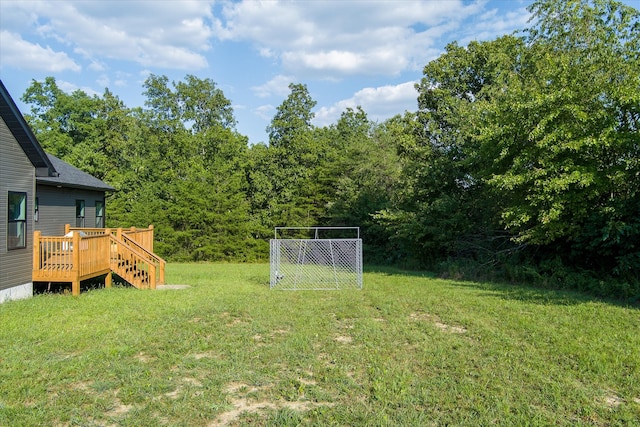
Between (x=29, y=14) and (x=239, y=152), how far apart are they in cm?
1564

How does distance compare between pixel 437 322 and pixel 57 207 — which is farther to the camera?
pixel 57 207

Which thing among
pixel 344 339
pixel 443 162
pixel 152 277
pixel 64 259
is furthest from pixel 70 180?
pixel 443 162

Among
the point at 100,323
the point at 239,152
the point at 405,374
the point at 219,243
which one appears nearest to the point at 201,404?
the point at 405,374

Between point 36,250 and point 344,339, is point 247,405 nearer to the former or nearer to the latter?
point 344,339

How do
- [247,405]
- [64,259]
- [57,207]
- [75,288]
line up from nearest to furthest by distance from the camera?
[247,405]
[75,288]
[64,259]
[57,207]

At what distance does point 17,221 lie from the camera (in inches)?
375

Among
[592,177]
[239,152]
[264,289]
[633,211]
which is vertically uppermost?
[239,152]

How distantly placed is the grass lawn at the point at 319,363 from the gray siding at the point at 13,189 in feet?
2.99

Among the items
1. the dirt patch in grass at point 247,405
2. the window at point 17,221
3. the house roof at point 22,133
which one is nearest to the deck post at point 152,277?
the window at point 17,221

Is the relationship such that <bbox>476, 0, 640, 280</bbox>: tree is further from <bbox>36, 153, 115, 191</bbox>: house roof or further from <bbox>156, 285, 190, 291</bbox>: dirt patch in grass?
<bbox>36, 153, 115, 191</bbox>: house roof

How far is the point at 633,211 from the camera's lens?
32.1 feet

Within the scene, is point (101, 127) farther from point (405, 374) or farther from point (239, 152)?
point (405, 374)

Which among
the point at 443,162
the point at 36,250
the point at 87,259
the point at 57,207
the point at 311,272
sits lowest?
the point at 311,272

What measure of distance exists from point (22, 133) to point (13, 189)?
49.6 inches
